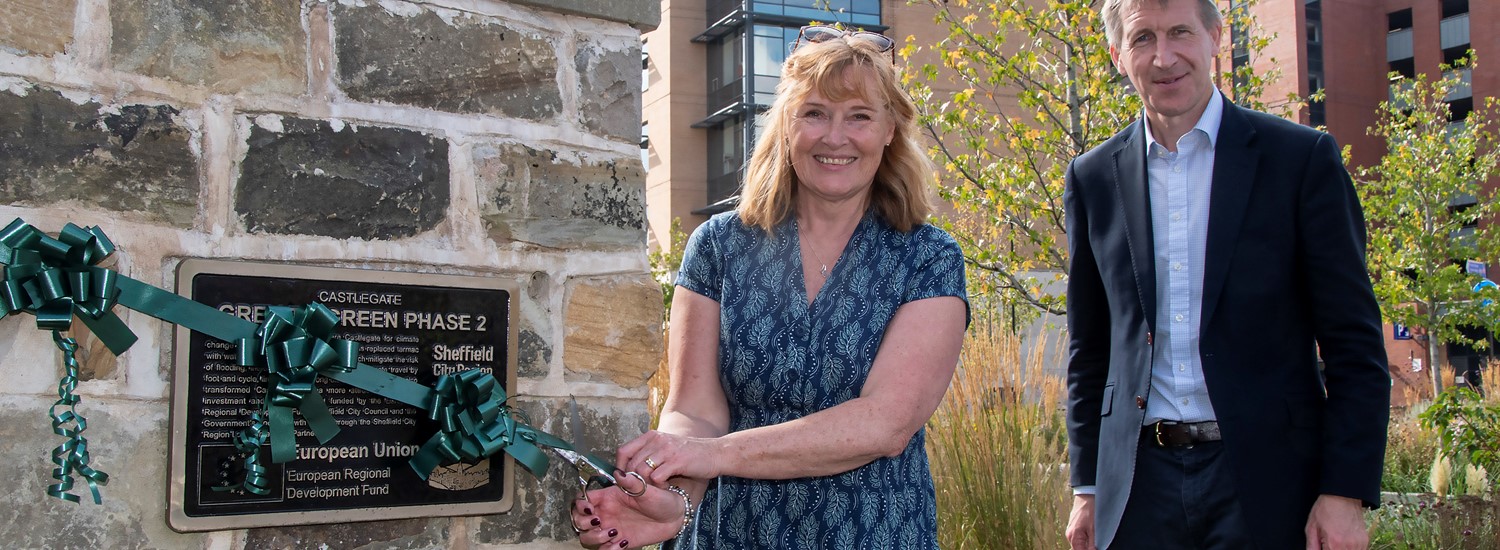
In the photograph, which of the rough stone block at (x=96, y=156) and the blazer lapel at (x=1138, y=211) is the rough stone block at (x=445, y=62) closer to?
the rough stone block at (x=96, y=156)

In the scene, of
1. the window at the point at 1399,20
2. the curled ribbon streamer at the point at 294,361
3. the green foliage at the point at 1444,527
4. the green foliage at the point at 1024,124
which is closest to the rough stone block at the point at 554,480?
the curled ribbon streamer at the point at 294,361

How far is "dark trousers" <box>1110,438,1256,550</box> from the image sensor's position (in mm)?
2543

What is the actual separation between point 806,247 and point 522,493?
75 centimetres

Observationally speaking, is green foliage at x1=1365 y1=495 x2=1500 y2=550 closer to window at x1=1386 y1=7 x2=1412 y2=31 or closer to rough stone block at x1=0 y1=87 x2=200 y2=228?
rough stone block at x1=0 y1=87 x2=200 y2=228

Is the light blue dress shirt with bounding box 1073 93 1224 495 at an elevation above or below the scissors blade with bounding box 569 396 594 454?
above

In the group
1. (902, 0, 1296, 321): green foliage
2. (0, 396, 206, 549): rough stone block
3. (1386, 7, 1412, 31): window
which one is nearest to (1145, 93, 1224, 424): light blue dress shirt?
(0, 396, 206, 549): rough stone block

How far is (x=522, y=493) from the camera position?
2.29 meters

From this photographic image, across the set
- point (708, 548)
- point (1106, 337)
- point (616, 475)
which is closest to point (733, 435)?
point (616, 475)

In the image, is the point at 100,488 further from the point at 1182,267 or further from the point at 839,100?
the point at 1182,267

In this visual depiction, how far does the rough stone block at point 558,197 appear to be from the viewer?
7.46ft

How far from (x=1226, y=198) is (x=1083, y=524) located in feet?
2.87

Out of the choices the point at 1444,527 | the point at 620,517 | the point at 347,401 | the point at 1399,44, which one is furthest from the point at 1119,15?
the point at 1399,44

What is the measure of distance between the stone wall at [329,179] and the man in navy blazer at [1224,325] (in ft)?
3.62

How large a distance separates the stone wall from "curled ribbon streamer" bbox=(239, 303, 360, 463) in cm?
14
